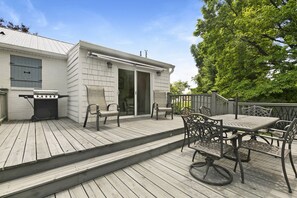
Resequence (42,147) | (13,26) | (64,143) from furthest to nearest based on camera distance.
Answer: (13,26) < (64,143) < (42,147)

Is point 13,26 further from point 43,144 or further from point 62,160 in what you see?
point 62,160

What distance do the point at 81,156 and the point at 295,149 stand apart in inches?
174

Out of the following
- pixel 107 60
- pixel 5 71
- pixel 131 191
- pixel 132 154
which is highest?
pixel 107 60

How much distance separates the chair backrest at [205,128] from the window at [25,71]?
5589mm

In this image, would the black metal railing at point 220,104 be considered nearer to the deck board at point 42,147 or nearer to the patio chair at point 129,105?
the patio chair at point 129,105

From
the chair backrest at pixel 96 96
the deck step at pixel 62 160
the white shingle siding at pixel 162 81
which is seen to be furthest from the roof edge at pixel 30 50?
the deck step at pixel 62 160

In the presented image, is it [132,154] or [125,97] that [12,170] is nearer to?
[132,154]

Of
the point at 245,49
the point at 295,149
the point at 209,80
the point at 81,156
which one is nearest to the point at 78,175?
the point at 81,156

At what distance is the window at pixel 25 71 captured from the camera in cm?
489

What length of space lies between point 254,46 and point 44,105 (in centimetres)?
1010

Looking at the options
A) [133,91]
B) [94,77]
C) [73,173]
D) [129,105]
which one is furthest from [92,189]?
[133,91]

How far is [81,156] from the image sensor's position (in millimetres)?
2326

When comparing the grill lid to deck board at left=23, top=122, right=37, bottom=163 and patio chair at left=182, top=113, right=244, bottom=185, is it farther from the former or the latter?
patio chair at left=182, top=113, right=244, bottom=185

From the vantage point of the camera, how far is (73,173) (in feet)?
6.41
